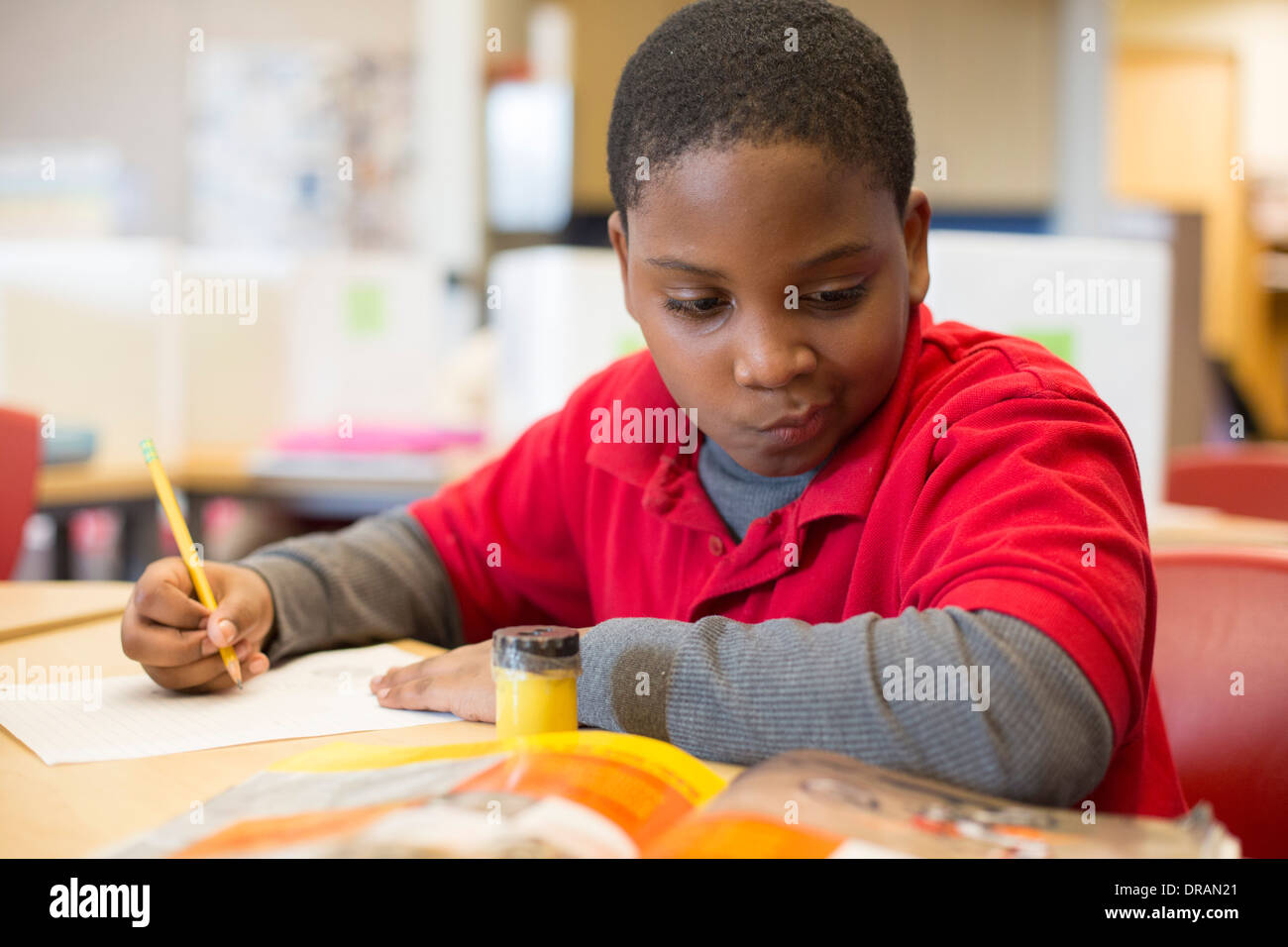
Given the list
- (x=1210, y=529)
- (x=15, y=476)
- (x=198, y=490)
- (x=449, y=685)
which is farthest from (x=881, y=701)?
(x=198, y=490)

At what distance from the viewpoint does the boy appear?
0.58 m

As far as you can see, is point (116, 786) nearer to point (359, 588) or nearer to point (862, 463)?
point (359, 588)

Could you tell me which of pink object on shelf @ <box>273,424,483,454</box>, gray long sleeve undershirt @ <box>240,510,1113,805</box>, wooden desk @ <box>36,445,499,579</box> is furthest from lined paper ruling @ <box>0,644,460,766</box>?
pink object on shelf @ <box>273,424,483,454</box>

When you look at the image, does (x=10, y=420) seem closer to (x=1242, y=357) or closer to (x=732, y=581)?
(x=732, y=581)

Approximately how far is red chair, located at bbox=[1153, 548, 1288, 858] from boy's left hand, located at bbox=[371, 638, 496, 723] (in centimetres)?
57

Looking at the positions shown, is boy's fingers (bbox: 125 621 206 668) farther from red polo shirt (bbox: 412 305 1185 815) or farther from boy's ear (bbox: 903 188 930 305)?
boy's ear (bbox: 903 188 930 305)

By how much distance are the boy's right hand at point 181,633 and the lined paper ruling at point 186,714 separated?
13 mm

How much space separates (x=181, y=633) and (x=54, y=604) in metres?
0.38

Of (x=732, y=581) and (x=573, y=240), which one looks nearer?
(x=732, y=581)

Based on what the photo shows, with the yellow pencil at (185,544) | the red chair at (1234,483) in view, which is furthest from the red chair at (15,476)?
the red chair at (1234,483)

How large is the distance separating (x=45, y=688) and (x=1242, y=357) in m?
6.38

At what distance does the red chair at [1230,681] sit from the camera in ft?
2.94

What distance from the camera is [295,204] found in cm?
501
